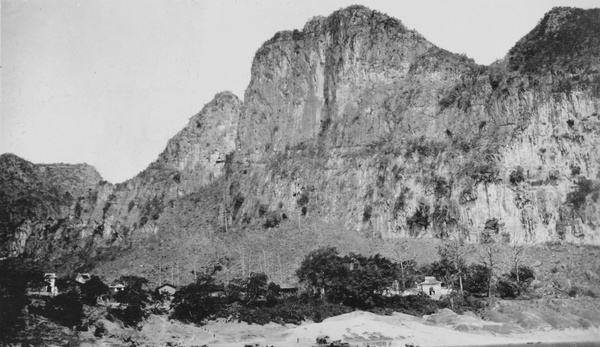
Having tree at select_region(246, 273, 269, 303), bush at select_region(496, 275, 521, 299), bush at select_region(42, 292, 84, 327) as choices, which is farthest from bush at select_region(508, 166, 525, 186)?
bush at select_region(42, 292, 84, 327)

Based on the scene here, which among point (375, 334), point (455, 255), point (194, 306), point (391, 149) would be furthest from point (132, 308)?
point (391, 149)

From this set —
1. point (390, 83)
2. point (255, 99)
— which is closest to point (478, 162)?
point (390, 83)

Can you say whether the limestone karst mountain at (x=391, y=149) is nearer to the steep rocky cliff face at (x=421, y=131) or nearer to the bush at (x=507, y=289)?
the steep rocky cliff face at (x=421, y=131)

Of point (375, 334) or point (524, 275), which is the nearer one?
point (375, 334)

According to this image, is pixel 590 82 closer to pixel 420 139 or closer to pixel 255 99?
pixel 420 139

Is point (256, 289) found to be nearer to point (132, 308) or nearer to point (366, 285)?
point (366, 285)

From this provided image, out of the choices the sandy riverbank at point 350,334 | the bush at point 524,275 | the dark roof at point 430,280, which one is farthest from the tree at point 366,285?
the bush at point 524,275
